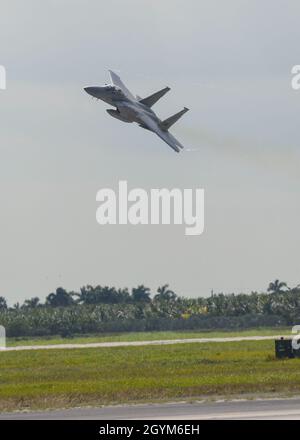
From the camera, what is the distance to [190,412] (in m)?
Result: 57.5

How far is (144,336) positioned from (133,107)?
69.3 metres

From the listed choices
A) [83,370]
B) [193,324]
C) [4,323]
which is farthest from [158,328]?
[83,370]

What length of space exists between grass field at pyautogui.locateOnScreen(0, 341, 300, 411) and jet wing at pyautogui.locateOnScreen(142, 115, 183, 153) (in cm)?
1285

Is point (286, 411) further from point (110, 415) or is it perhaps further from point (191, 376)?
point (191, 376)

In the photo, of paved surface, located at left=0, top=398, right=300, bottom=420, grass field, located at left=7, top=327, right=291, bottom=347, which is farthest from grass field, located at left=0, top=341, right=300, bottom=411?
grass field, located at left=7, top=327, right=291, bottom=347

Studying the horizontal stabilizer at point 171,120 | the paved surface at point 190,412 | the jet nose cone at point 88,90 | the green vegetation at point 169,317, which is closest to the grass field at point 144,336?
the green vegetation at point 169,317

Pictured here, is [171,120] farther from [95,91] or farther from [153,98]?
[95,91]

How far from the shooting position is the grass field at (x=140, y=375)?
66500 mm

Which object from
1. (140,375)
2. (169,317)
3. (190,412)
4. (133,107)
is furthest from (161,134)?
(169,317)

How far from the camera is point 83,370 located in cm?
8650

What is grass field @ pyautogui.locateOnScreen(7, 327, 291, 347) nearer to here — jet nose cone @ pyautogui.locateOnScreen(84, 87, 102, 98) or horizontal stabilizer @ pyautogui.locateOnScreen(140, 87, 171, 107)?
horizontal stabilizer @ pyautogui.locateOnScreen(140, 87, 171, 107)

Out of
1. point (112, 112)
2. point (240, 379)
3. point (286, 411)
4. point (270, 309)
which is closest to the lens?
point (286, 411)

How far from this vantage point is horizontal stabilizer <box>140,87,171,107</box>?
84.5 meters

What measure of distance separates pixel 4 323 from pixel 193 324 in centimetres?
2118
